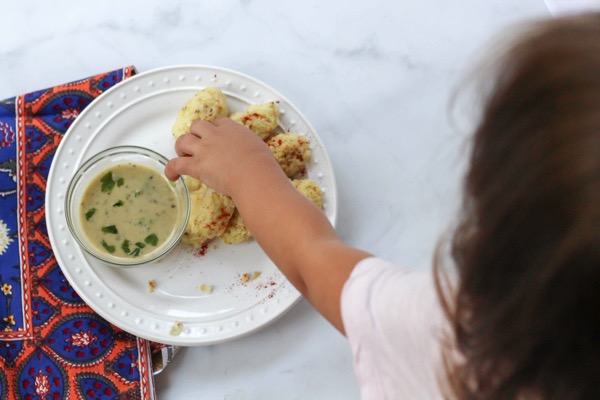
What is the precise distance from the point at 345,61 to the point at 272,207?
0.38 meters

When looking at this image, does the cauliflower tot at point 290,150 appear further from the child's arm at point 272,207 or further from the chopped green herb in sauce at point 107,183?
the chopped green herb in sauce at point 107,183

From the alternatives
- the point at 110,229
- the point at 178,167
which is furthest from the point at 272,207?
the point at 110,229

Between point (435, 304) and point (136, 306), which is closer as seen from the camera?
point (435, 304)

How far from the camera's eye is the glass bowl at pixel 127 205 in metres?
1.00

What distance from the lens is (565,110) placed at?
50 centimetres

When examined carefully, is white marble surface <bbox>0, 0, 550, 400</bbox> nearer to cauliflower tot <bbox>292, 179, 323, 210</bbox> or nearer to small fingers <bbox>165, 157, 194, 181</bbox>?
cauliflower tot <bbox>292, 179, 323, 210</bbox>

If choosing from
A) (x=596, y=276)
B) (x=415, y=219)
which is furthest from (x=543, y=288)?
(x=415, y=219)

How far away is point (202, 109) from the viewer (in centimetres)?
100

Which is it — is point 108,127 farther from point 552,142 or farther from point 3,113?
point 552,142

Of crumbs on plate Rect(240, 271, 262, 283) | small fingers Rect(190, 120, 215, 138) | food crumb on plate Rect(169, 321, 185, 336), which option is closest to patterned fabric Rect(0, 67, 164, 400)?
food crumb on plate Rect(169, 321, 185, 336)

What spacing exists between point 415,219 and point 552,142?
0.61 meters

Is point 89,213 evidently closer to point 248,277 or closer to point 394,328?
point 248,277

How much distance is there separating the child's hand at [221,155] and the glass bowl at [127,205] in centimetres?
5

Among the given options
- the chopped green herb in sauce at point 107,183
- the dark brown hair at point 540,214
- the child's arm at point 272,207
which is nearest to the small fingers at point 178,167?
the child's arm at point 272,207
